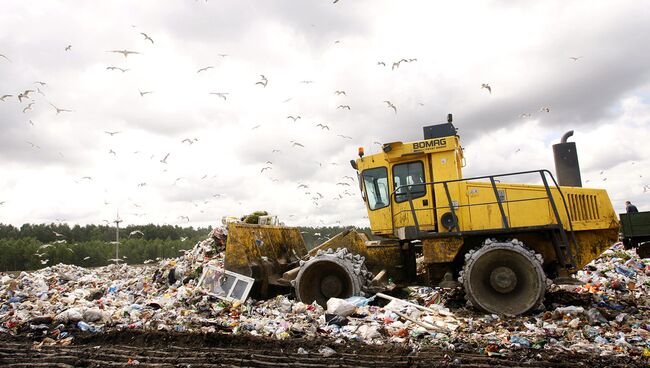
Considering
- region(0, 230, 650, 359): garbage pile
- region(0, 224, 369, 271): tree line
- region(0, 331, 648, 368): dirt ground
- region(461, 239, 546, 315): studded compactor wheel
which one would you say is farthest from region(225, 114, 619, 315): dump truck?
region(0, 224, 369, 271): tree line

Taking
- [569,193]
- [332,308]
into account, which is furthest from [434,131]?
[332,308]

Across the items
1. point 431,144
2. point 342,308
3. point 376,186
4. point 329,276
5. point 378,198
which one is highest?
point 431,144

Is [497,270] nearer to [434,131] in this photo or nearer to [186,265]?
[434,131]

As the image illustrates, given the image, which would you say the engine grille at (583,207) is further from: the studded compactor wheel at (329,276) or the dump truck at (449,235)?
the studded compactor wheel at (329,276)

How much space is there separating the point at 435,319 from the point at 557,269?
210 centimetres

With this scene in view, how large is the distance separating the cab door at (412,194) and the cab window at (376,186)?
153 mm

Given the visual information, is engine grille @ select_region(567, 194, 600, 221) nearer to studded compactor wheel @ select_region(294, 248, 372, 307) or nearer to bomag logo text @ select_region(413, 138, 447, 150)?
bomag logo text @ select_region(413, 138, 447, 150)

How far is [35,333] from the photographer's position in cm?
625

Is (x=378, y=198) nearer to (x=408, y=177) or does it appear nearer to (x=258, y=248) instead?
(x=408, y=177)

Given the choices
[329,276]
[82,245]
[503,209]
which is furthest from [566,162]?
[82,245]

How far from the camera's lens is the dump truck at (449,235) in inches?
255

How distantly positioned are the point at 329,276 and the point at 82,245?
146 feet

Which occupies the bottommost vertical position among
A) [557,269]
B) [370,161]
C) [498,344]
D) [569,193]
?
[498,344]

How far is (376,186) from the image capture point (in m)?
7.79
